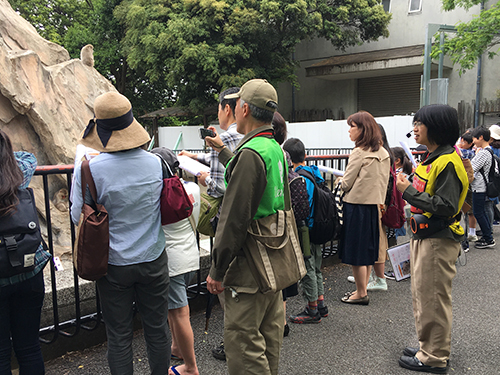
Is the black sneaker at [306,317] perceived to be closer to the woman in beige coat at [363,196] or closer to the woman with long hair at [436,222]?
the woman in beige coat at [363,196]

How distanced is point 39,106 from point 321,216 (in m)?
5.35

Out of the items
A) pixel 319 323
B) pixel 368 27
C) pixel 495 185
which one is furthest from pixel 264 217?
pixel 368 27

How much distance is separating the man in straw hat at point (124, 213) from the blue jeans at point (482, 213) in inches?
227

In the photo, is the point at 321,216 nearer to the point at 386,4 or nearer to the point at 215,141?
the point at 215,141

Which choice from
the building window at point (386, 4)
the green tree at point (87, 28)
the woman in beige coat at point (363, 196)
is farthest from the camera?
the green tree at point (87, 28)

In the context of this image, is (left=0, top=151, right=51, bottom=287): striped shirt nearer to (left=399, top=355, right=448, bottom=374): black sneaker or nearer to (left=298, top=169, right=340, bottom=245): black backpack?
(left=298, top=169, right=340, bottom=245): black backpack

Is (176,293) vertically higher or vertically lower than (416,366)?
higher

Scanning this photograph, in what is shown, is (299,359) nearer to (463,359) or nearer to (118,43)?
(463,359)

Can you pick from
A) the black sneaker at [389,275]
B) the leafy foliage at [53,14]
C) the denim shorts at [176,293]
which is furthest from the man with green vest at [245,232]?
the leafy foliage at [53,14]

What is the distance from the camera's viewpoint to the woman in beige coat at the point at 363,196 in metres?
4.23

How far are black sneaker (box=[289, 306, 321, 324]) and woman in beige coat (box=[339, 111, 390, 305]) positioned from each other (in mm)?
590

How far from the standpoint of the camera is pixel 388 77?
25.0 meters

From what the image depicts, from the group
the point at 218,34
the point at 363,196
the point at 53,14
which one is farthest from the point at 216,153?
the point at 53,14

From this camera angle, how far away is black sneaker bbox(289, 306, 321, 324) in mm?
3945
